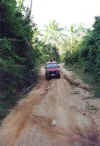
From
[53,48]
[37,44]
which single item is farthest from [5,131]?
[53,48]

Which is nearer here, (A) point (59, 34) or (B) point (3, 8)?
(B) point (3, 8)

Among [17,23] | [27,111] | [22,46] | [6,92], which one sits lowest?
[27,111]

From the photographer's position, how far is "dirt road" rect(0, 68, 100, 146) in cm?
555

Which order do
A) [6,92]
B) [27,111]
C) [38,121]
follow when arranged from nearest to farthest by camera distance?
[38,121] < [27,111] < [6,92]

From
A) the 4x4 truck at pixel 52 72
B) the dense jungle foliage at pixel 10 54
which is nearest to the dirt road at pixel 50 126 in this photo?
the dense jungle foliage at pixel 10 54

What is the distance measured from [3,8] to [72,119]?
307 inches

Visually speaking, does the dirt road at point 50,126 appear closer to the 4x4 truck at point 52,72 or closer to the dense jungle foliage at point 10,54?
the dense jungle foliage at point 10,54

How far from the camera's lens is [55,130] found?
20.9ft

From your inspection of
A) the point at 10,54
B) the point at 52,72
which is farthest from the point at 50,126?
the point at 52,72

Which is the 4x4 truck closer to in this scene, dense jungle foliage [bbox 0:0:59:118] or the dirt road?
dense jungle foliage [bbox 0:0:59:118]

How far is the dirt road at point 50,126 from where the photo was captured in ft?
18.2

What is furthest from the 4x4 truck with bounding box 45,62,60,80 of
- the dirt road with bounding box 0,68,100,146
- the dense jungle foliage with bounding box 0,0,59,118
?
the dirt road with bounding box 0,68,100,146

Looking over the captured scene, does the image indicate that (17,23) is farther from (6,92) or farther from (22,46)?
(6,92)

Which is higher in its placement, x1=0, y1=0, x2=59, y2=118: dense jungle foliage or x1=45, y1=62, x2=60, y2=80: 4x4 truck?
x1=0, y1=0, x2=59, y2=118: dense jungle foliage
